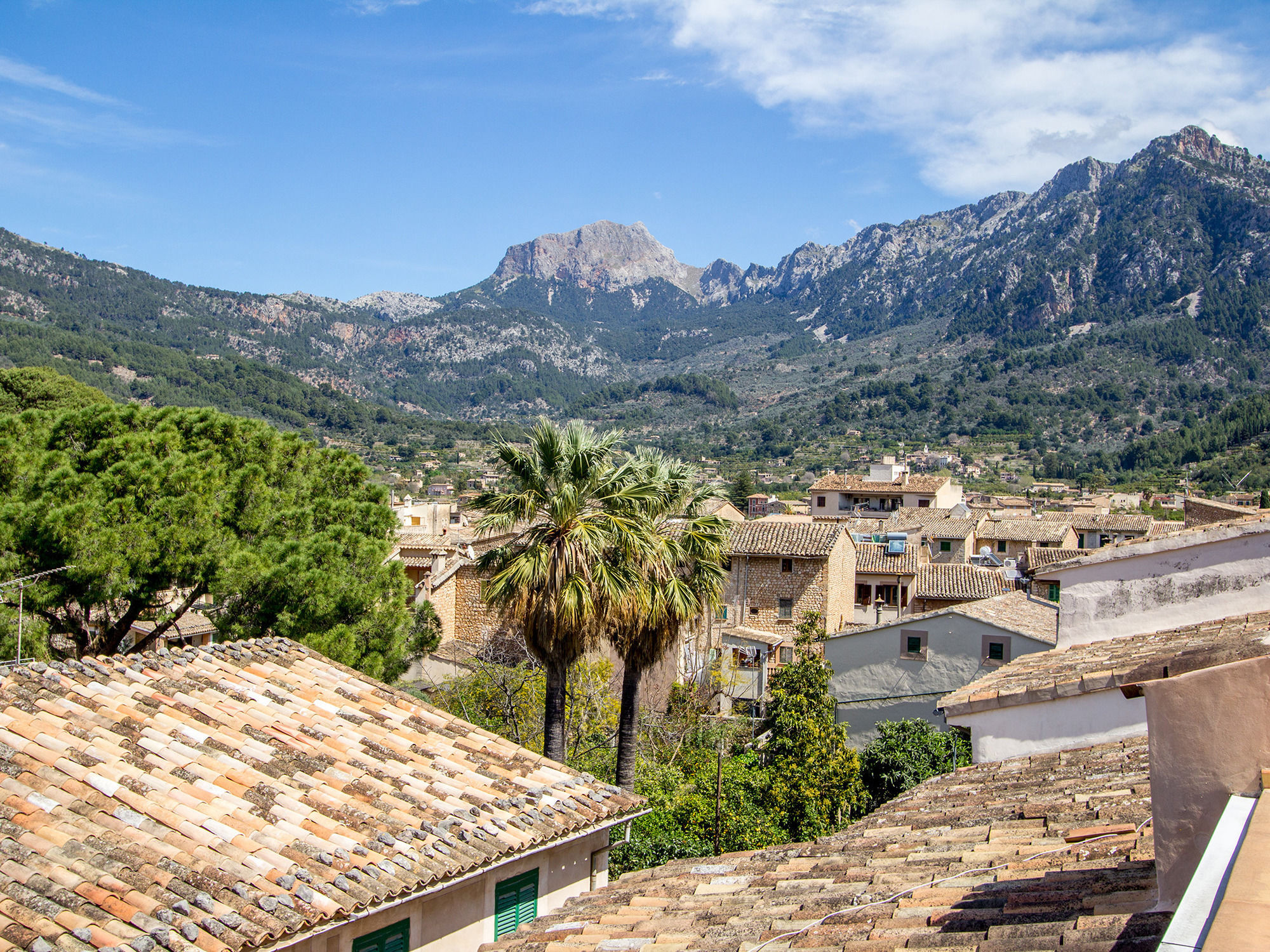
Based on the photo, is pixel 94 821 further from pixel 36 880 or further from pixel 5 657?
pixel 5 657

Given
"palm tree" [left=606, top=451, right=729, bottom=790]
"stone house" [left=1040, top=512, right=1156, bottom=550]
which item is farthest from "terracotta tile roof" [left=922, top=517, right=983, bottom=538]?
"palm tree" [left=606, top=451, right=729, bottom=790]

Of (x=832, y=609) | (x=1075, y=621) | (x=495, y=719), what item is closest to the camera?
(x=1075, y=621)

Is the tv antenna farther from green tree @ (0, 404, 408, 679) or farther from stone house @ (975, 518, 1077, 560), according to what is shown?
stone house @ (975, 518, 1077, 560)

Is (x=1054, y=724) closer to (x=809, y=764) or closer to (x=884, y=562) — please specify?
(x=809, y=764)

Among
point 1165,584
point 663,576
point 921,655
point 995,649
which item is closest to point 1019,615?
point 995,649

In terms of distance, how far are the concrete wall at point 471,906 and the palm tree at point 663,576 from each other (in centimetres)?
404

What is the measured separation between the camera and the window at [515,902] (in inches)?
342

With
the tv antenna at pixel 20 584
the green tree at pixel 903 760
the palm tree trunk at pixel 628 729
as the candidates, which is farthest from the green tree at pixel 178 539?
the green tree at pixel 903 760

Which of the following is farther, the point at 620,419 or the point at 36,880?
the point at 620,419

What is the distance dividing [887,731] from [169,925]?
60.1ft

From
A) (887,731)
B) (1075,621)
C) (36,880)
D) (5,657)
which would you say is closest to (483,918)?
(36,880)

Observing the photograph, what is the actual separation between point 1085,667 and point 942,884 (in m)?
4.47

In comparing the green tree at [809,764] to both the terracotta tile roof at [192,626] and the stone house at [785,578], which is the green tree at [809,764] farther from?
the terracotta tile roof at [192,626]

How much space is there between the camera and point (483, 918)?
8.54m
